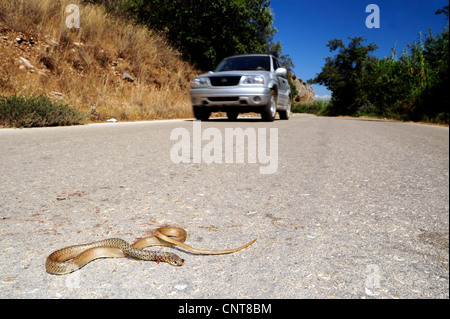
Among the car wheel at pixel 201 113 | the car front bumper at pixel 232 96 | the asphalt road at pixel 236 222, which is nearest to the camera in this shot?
the asphalt road at pixel 236 222

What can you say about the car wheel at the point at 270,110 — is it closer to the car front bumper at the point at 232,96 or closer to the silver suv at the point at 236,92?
the silver suv at the point at 236,92

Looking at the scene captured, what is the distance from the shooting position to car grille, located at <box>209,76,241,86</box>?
869 cm

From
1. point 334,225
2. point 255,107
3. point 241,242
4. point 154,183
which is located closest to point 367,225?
point 334,225

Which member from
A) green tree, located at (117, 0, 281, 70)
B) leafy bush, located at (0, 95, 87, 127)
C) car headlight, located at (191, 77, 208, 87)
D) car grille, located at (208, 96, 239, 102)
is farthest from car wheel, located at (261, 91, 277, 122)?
green tree, located at (117, 0, 281, 70)

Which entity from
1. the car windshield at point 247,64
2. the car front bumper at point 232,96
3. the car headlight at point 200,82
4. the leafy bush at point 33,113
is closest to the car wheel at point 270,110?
the car front bumper at point 232,96

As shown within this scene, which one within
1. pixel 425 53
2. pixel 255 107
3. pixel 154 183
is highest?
pixel 425 53

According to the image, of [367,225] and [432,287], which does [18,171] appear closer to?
[367,225]

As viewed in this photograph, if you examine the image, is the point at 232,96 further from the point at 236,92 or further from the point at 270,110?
the point at 270,110

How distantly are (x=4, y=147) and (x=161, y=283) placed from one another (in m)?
3.57

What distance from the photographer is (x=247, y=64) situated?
32.1 feet

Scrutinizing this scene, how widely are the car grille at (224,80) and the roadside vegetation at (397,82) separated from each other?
4.95 meters

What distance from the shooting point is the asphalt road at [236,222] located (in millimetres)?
1201

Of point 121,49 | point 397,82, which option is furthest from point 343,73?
point 121,49
